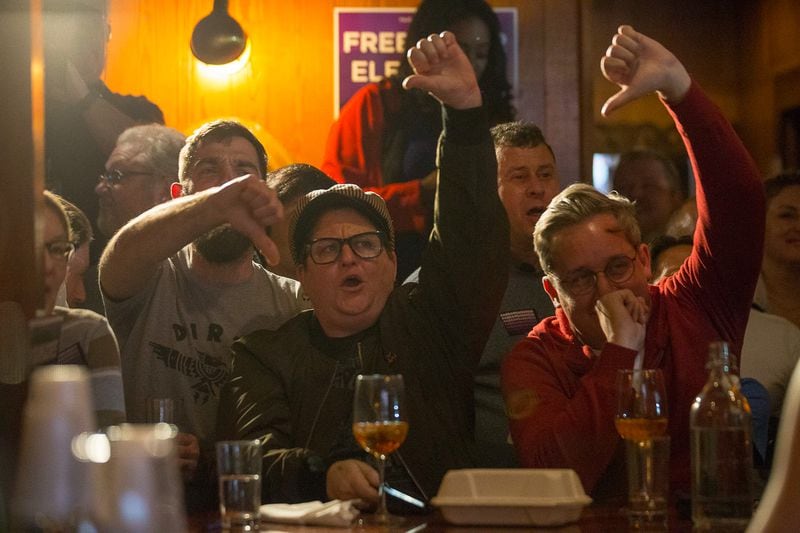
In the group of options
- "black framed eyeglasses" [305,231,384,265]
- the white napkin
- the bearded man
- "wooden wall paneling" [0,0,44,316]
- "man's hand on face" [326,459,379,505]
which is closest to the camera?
"wooden wall paneling" [0,0,44,316]

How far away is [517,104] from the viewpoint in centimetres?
388

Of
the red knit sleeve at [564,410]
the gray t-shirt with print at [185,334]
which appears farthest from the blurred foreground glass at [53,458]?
the gray t-shirt with print at [185,334]

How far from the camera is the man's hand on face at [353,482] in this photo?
1.81 metres

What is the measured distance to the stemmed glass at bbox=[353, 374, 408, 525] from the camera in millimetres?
1723

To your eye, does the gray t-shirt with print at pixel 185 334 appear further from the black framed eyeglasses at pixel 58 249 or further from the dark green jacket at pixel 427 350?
the black framed eyeglasses at pixel 58 249

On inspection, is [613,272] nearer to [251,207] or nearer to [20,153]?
[251,207]

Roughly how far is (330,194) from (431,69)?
32 cm

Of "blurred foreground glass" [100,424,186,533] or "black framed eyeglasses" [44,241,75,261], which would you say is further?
"black framed eyeglasses" [44,241,75,261]

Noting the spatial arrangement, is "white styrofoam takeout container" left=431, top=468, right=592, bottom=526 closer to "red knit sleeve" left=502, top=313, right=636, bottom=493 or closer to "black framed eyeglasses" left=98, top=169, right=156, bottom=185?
"red knit sleeve" left=502, top=313, right=636, bottom=493

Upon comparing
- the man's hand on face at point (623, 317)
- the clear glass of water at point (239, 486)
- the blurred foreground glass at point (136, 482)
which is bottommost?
the clear glass of water at point (239, 486)

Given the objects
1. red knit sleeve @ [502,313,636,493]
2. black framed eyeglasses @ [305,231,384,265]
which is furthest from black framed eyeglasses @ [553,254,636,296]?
black framed eyeglasses @ [305,231,384,265]

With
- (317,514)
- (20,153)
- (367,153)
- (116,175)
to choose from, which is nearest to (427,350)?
(317,514)

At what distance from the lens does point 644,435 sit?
171 cm

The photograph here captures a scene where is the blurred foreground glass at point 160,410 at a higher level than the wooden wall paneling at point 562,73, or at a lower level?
lower
